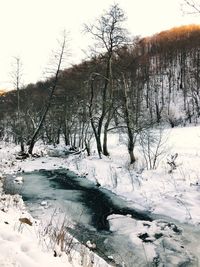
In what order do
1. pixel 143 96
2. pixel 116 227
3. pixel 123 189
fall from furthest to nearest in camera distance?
1. pixel 143 96
2. pixel 123 189
3. pixel 116 227

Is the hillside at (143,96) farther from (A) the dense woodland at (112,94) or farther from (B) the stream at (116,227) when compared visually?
(B) the stream at (116,227)

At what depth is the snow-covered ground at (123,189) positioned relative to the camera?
518 centimetres

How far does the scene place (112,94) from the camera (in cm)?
2384

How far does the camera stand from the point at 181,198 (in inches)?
485

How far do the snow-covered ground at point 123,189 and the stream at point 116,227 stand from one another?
0.84 feet

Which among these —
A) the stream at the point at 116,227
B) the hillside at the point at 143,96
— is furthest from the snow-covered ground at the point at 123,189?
the hillside at the point at 143,96

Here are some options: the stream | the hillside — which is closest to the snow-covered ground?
the stream

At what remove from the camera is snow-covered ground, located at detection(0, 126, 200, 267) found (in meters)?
5.18

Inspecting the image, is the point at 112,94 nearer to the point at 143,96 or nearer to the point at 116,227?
the point at 116,227

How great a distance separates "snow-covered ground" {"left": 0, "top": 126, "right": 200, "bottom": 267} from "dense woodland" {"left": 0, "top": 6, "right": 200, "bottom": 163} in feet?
8.31

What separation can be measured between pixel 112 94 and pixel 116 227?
14.7 m

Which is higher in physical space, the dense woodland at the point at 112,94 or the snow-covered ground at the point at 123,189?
the dense woodland at the point at 112,94

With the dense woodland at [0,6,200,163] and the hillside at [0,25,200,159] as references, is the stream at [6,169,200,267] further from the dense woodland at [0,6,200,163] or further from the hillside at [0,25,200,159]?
the hillside at [0,25,200,159]

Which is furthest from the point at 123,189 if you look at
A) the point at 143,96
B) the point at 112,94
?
the point at 143,96
